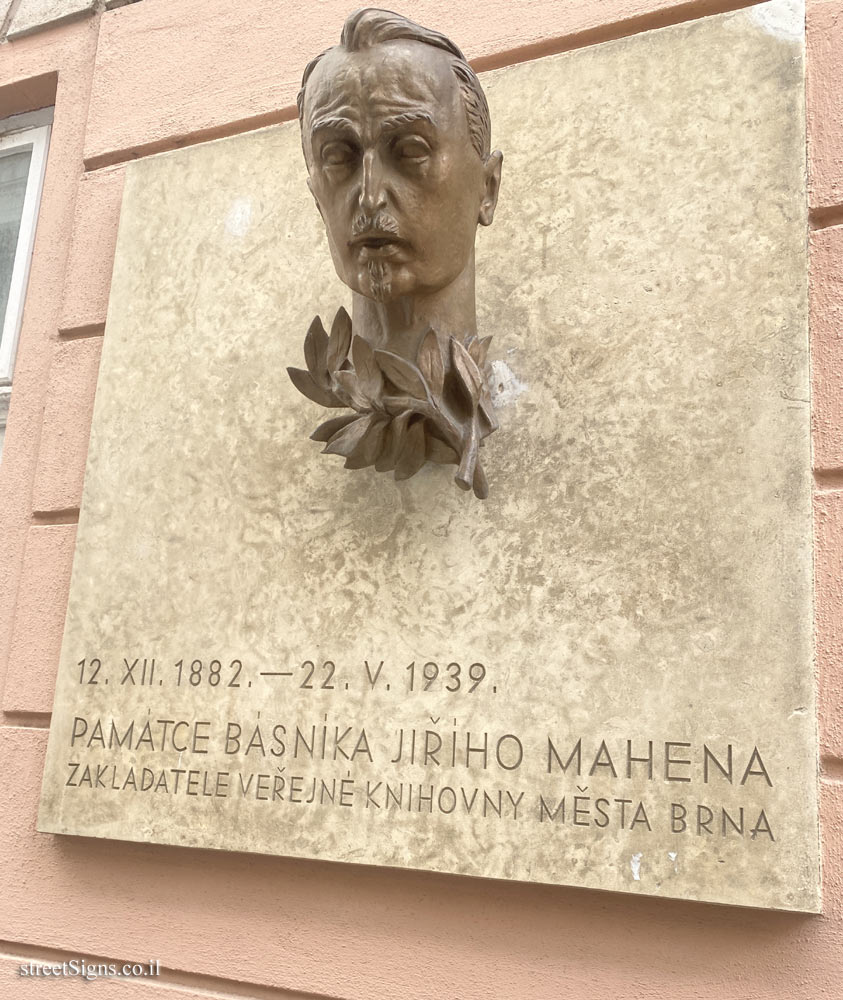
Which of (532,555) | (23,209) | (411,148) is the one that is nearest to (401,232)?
(411,148)

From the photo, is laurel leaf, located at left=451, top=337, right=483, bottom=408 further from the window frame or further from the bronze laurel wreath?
the window frame

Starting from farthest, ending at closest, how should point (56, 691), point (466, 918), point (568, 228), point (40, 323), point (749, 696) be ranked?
point (40, 323) → point (56, 691) → point (568, 228) → point (466, 918) → point (749, 696)

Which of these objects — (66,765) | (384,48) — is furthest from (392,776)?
(384,48)

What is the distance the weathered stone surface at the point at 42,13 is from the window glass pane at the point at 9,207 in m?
0.39

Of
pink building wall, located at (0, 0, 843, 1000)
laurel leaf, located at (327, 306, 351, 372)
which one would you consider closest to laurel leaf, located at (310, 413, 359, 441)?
laurel leaf, located at (327, 306, 351, 372)

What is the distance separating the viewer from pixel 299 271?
2.55 m

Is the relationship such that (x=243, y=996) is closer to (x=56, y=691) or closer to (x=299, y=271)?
(x=56, y=691)

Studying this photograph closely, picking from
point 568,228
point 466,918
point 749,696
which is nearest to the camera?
point 749,696

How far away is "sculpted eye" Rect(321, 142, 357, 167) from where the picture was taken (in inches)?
77.0

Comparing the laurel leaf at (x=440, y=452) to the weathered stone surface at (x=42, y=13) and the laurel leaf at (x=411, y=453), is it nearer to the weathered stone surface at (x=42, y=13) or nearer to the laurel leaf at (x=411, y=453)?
the laurel leaf at (x=411, y=453)

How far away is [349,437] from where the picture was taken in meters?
2.18

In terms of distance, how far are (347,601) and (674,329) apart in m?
0.91

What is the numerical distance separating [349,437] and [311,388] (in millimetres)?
134

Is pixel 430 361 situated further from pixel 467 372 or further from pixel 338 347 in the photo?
pixel 338 347
